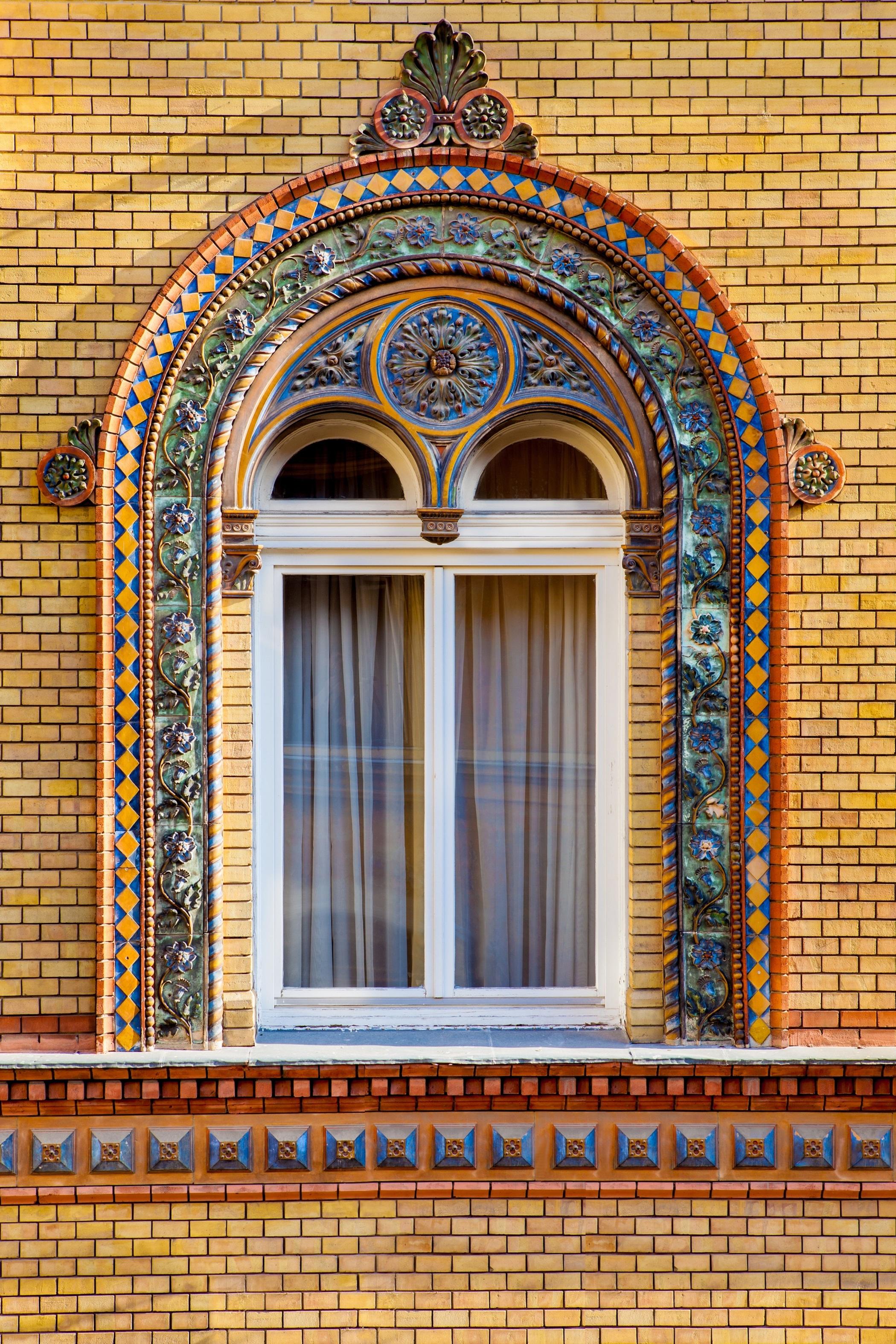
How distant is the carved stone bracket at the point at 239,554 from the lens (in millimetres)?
3914

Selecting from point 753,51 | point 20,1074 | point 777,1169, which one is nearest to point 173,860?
point 20,1074

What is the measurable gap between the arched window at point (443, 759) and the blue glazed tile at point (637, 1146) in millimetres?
433

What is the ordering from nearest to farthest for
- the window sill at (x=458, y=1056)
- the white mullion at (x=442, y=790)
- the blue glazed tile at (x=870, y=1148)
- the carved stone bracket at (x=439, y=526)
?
the window sill at (x=458, y=1056), the blue glazed tile at (x=870, y=1148), the carved stone bracket at (x=439, y=526), the white mullion at (x=442, y=790)

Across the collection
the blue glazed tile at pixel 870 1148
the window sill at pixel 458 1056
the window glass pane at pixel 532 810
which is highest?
the window glass pane at pixel 532 810

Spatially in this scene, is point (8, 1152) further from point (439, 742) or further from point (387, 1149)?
point (439, 742)

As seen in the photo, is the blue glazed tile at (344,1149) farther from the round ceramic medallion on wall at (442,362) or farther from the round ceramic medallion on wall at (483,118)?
the round ceramic medallion on wall at (483,118)

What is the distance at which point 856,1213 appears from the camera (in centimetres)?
387

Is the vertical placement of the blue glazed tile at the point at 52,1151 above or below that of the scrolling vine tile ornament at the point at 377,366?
below

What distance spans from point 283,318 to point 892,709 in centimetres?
263

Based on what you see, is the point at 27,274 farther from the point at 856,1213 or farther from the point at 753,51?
the point at 856,1213

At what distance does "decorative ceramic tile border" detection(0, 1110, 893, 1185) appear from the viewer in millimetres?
3801

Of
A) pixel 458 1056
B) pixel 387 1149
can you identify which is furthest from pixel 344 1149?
pixel 458 1056

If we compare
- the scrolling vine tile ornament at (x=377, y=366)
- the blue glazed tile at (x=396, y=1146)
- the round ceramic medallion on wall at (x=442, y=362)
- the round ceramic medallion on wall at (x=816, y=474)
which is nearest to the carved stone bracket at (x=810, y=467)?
the round ceramic medallion on wall at (x=816, y=474)

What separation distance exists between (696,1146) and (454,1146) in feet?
2.83
